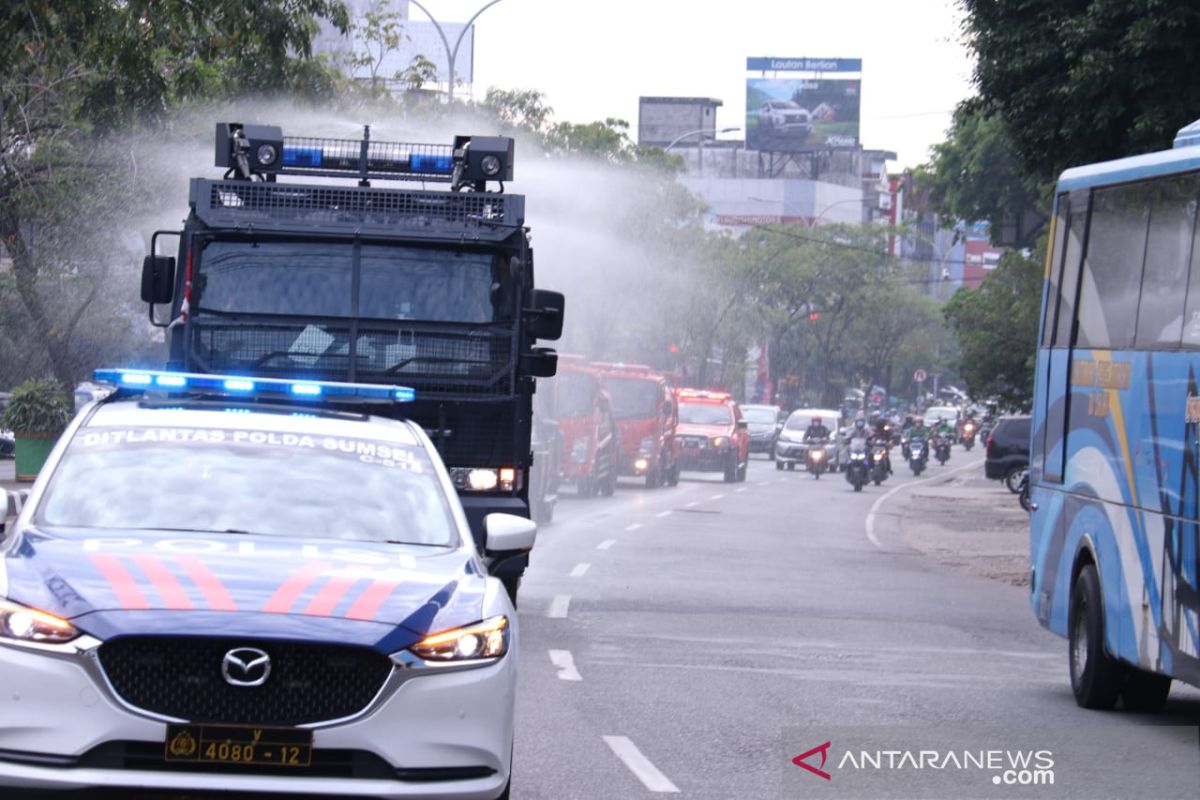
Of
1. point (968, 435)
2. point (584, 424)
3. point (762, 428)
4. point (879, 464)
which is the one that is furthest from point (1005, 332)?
point (968, 435)

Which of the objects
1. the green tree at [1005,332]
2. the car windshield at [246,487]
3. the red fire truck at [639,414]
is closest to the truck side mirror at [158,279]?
the car windshield at [246,487]

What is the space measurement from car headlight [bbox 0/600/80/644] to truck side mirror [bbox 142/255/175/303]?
23.2 feet

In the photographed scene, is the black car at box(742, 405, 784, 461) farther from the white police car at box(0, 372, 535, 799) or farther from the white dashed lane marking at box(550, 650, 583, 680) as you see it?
the white police car at box(0, 372, 535, 799)

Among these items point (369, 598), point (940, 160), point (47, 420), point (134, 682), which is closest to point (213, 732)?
point (134, 682)

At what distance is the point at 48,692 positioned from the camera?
573 centimetres

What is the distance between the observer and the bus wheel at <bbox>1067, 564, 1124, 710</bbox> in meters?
11.2

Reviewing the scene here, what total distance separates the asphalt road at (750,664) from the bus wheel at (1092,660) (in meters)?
0.13

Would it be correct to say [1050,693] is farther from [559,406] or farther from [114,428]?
[559,406]

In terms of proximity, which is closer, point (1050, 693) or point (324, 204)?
point (1050, 693)

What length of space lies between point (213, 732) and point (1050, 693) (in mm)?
7428

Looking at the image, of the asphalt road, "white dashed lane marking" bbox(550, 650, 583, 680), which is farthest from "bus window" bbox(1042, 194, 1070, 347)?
"white dashed lane marking" bbox(550, 650, 583, 680)

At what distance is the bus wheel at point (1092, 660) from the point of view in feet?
36.8

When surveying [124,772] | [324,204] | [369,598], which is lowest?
[124,772]

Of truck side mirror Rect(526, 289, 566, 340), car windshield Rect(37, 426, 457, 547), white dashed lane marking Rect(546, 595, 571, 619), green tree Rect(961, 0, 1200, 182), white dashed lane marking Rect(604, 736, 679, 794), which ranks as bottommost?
white dashed lane marking Rect(546, 595, 571, 619)
